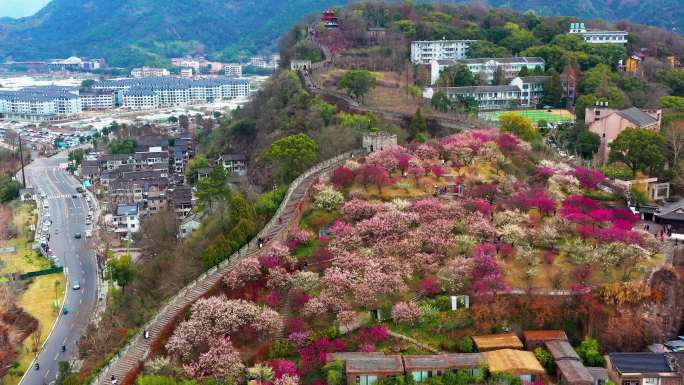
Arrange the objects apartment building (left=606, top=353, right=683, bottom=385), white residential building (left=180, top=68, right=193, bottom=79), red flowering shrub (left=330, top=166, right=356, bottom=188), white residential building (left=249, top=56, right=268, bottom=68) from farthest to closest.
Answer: white residential building (left=249, top=56, right=268, bottom=68)
white residential building (left=180, top=68, right=193, bottom=79)
red flowering shrub (left=330, top=166, right=356, bottom=188)
apartment building (left=606, top=353, right=683, bottom=385)

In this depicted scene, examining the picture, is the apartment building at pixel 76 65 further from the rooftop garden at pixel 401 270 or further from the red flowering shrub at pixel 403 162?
the rooftop garden at pixel 401 270

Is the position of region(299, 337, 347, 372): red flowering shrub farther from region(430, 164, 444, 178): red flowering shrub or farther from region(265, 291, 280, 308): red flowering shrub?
region(430, 164, 444, 178): red flowering shrub

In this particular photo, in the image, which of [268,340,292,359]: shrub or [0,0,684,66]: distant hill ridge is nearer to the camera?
[268,340,292,359]: shrub

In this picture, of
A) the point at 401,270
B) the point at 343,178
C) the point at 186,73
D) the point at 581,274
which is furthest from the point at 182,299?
the point at 186,73

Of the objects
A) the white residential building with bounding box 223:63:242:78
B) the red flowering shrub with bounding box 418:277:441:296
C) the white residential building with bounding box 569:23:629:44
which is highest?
the white residential building with bounding box 569:23:629:44

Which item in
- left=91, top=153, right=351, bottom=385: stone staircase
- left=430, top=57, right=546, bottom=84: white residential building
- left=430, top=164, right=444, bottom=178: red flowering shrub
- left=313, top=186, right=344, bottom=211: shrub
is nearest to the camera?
left=91, top=153, right=351, bottom=385: stone staircase

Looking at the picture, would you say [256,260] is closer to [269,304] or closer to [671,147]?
[269,304]

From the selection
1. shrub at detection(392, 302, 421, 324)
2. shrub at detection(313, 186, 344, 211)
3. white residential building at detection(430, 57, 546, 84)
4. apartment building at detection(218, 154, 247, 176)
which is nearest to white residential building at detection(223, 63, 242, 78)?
white residential building at detection(430, 57, 546, 84)
